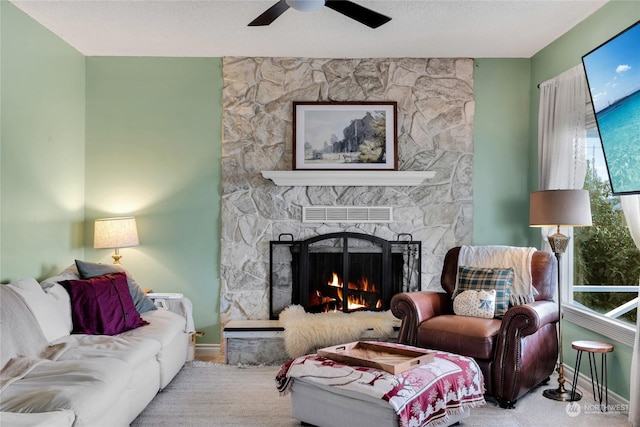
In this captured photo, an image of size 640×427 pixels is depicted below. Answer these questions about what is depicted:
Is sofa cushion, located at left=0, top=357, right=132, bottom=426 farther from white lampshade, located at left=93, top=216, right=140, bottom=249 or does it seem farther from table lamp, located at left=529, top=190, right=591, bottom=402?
table lamp, located at left=529, top=190, right=591, bottom=402

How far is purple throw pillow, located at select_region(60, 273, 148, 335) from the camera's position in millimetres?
3502

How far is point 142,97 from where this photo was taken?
492cm

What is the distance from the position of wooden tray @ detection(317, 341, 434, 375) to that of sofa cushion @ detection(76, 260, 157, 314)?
1.63 meters

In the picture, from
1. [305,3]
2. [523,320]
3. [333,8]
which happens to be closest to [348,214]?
[523,320]

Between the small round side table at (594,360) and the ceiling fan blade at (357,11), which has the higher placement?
the ceiling fan blade at (357,11)

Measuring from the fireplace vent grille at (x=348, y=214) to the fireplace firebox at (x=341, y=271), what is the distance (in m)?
0.15

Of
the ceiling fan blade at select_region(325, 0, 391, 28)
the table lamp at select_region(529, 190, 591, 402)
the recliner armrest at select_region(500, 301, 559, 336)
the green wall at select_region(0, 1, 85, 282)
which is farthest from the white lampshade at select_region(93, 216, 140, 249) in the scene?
the table lamp at select_region(529, 190, 591, 402)

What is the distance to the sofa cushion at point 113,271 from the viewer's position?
3.91 meters

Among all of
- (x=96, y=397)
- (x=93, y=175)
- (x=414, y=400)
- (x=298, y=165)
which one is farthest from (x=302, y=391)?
(x=93, y=175)

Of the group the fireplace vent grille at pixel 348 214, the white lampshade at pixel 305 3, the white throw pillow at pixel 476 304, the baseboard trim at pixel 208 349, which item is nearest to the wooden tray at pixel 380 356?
the white throw pillow at pixel 476 304

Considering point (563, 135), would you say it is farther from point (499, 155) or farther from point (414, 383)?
point (414, 383)

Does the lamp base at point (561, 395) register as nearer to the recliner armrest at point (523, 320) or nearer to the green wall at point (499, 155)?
the recliner armrest at point (523, 320)

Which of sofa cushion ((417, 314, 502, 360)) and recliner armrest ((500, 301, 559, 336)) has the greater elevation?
recliner armrest ((500, 301, 559, 336))

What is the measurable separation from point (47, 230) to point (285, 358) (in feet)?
6.99
